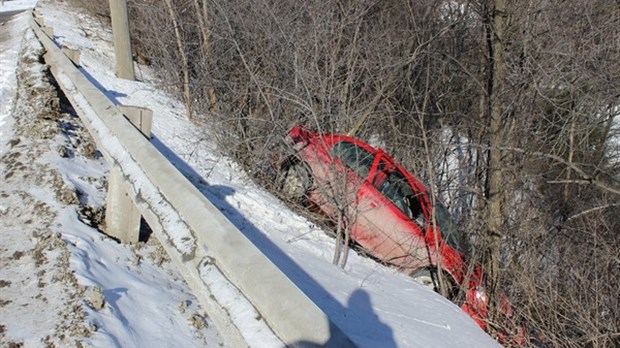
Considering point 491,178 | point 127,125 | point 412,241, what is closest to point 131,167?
point 127,125

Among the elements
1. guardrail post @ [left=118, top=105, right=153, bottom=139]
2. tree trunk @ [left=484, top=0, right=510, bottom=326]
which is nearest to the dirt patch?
guardrail post @ [left=118, top=105, right=153, bottom=139]

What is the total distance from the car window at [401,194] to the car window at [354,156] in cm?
29

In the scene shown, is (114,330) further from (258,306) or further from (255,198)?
(255,198)

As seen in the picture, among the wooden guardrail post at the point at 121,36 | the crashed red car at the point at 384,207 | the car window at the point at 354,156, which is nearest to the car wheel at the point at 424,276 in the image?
the crashed red car at the point at 384,207

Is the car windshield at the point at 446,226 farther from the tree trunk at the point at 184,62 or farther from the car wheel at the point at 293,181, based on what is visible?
the tree trunk at the point at 184,62

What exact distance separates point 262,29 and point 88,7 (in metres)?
7.31

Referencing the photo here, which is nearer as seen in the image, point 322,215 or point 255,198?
point 255,198

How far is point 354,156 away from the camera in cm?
750

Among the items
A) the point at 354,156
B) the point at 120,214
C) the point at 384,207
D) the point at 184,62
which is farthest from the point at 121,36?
the point at 120,214

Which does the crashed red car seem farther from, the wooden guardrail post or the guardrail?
the wooden guardrail post

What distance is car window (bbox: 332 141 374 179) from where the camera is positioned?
23.8 feet

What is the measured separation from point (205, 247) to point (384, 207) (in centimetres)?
512

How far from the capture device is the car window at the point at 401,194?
289 inches

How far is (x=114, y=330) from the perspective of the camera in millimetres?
2584
